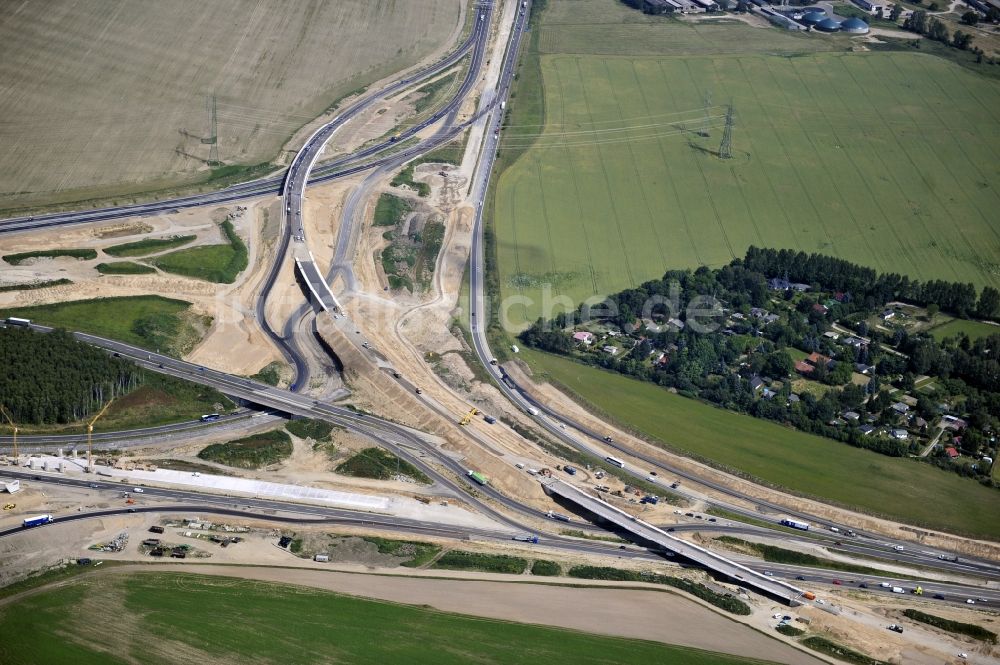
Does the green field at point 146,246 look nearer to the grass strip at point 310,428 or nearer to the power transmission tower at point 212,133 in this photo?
the power transmission tower at point 212,133

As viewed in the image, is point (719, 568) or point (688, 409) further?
point (688, 409)

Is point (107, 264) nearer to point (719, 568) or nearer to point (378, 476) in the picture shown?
point (378, 476)

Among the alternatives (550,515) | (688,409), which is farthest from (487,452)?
(688,409)

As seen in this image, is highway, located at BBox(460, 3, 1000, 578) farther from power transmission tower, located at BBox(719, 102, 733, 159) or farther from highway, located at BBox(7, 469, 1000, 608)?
power transmission tower, located at BBox(719, 102, 733, 159)

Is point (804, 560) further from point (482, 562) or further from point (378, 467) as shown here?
point (378, 467)

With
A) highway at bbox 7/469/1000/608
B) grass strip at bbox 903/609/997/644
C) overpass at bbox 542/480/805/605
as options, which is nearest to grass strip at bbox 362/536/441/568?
highway at bbox 7/469/1000/608
